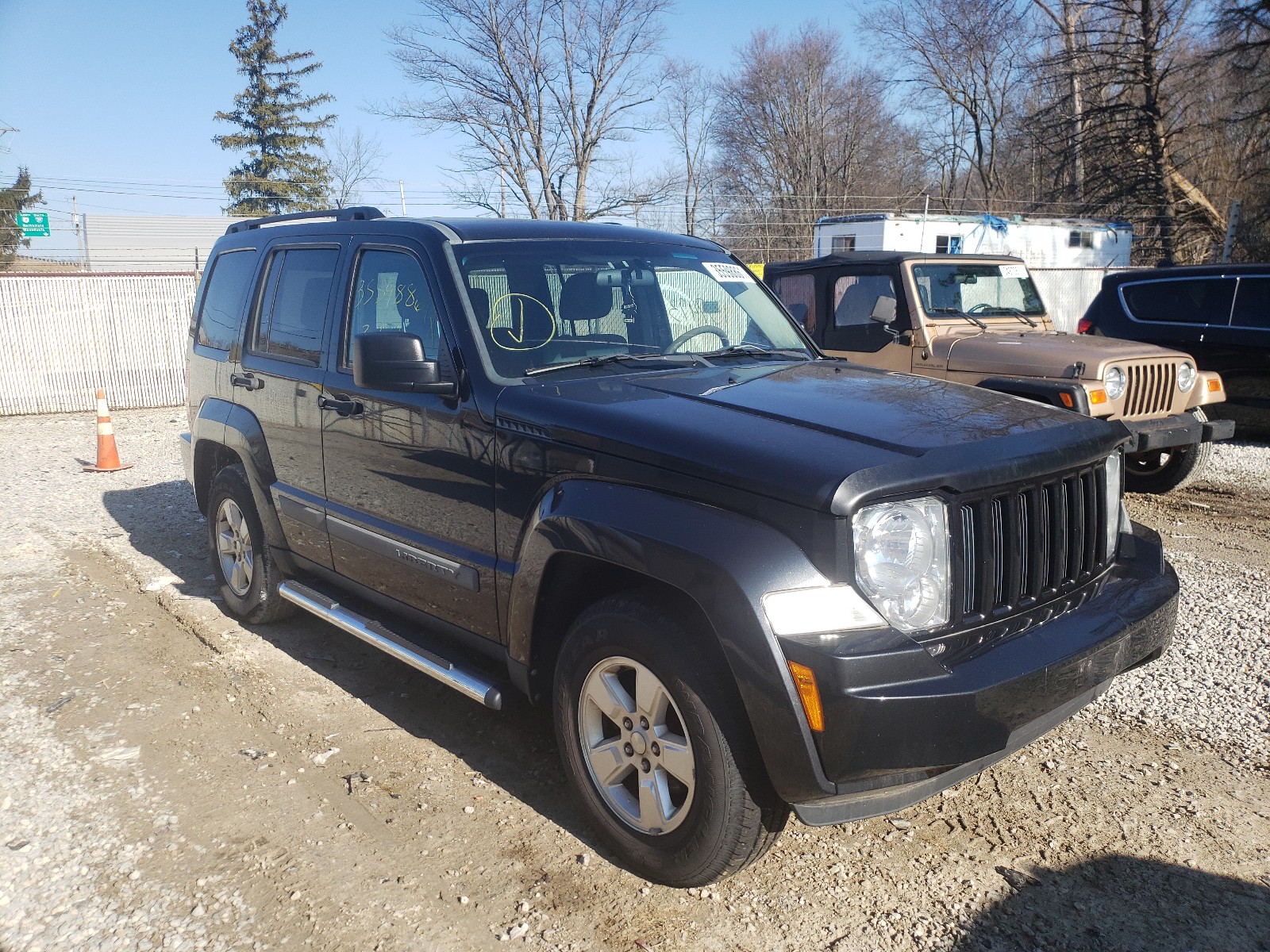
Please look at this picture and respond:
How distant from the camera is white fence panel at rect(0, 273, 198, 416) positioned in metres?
13.4

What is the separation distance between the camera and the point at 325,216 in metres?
4.73

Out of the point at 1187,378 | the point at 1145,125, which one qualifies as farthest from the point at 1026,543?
the point at 1145,125

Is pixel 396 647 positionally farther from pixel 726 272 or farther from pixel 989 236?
pixel 989 236

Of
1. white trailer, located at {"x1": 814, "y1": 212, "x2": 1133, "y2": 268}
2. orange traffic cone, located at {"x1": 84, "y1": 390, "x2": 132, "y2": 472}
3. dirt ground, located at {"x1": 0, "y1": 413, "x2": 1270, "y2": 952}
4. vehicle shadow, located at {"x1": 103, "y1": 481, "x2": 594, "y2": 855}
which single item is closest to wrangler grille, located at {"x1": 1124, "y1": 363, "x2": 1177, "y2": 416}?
dirt ground, located at {"x1": 0, "y1": 413, "x2": 1270, "y2": 952}

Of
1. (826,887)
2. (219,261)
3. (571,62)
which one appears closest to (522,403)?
(826,887)

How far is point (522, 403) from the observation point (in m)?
3.20

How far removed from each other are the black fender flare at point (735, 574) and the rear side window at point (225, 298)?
10.3ft

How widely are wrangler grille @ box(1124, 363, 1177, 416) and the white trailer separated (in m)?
13.6

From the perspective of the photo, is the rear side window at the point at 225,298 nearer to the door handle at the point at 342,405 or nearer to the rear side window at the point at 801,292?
the door handle at the point at 342,405

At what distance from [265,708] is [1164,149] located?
3279 centimetres

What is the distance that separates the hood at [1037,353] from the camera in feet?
22.7

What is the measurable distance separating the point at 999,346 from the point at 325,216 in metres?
5.11

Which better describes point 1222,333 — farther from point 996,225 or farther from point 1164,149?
point 1164,149

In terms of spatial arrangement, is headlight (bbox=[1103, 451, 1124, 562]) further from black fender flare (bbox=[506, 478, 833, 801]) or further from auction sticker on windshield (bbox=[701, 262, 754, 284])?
auction sticker on windshield (bbox=[701, 262, 754, 284])
